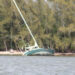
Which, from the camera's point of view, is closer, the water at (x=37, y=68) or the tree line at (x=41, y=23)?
the water at (x=37, y=68)

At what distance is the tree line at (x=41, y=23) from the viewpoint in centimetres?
7469

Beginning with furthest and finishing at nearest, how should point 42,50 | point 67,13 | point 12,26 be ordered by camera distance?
point 12,26
point 67,13
point 42,50

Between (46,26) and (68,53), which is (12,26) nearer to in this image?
(46,26)

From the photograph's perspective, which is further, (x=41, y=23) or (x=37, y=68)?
(x=41, y=23)

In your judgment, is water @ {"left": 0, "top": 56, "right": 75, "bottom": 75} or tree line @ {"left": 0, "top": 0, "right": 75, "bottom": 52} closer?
water @ {"left": 0, "top": 56, "right": 75, "bottom": 75}

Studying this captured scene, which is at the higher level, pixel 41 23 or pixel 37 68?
pixel 41 23

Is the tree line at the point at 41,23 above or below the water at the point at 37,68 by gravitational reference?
above

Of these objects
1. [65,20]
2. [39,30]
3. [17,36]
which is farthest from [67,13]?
[17,36]

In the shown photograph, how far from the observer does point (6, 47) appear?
7975 cm

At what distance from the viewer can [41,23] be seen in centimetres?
7775

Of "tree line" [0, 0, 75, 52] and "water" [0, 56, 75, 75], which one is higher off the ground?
"tree line" [0, 0, 75, 52]

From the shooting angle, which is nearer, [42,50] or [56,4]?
[42,50]

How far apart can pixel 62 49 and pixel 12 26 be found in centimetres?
1272

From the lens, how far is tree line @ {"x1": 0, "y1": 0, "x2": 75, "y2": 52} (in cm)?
7469
